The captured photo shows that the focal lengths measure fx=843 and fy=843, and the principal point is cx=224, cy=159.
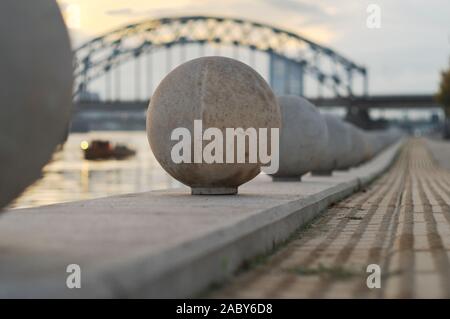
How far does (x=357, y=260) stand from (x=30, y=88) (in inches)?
144

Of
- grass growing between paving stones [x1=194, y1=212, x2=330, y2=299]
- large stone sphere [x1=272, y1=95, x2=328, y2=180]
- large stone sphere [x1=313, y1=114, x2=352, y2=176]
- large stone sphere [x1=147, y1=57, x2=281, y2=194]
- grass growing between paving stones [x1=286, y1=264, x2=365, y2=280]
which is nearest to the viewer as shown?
grass growing between paving stones [x1=194, y1=212, x2=330, y2=299]

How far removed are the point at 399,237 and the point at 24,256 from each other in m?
5.22

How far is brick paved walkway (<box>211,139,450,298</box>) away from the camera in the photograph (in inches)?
265

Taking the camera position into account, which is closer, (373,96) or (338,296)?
(338,296)

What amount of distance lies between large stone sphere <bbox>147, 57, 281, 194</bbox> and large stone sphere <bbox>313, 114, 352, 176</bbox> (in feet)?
32.0

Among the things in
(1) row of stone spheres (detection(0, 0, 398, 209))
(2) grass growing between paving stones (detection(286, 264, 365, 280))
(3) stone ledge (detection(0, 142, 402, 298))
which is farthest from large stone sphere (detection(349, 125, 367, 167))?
(2) grass growing between paving stones (detection(286, 264, 365, 280))

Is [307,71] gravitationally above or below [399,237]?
above

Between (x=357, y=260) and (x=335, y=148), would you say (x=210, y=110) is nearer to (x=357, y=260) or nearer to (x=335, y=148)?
(x=357, y=260)

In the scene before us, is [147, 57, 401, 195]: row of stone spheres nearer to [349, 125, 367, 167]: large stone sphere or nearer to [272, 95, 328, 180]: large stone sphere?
[272, 95, 328, 180]: large stone sphere

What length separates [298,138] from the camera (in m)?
17.8

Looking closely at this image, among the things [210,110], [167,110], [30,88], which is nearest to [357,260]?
[30,88]

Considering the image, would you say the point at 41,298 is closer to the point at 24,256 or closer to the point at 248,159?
the point at 24,256

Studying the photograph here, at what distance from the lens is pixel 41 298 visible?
5.04 meters

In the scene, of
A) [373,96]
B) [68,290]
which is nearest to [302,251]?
[68,290]
